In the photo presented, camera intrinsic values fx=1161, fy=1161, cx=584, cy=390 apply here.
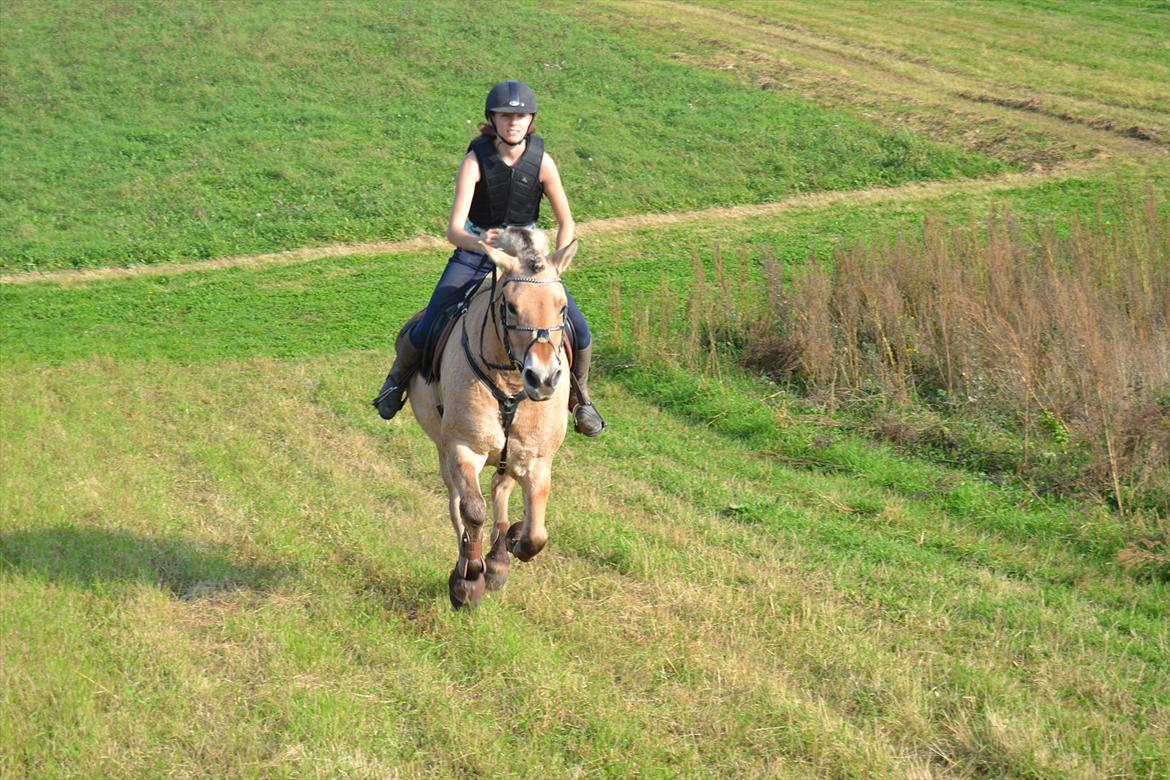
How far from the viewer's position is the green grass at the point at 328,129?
25.4 metres

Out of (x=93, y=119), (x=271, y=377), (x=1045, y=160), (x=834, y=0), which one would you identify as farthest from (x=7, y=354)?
(x=834, y=0)

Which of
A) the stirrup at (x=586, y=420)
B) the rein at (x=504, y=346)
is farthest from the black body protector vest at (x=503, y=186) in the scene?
the stirrup at (x=586, y=420)

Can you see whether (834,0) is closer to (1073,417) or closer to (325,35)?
(325,35)

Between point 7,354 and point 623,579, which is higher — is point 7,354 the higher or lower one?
the lower one

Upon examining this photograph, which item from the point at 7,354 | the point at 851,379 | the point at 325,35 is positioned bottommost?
the point at 7,354

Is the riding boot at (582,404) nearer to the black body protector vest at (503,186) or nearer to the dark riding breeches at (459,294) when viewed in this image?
the dark riding breeches at (459,294)

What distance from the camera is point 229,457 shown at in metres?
11.2

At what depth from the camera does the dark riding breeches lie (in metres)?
7.75

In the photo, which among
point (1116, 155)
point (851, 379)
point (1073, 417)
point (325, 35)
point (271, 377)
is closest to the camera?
point (1073, 417)

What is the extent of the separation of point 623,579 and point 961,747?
284 centimetres

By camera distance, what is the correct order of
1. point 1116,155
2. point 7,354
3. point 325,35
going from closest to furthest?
point 7,354
point 1116,155
point 325,35

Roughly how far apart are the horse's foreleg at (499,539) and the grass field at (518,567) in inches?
5.3

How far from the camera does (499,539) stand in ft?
25.3

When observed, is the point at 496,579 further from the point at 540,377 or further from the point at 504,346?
the point at 540,377
